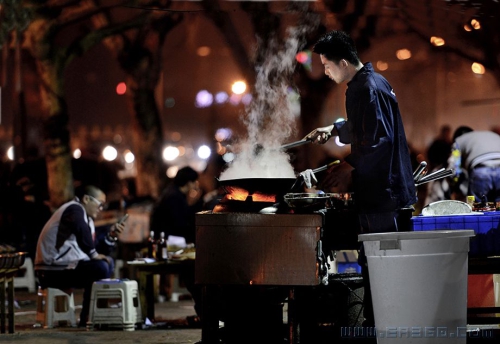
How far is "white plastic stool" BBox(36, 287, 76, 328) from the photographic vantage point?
36.1 ft

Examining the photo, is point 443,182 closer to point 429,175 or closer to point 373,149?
point 429,175

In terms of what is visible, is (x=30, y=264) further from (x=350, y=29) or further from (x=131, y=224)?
(x=350, y=29)

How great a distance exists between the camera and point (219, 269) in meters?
7.29

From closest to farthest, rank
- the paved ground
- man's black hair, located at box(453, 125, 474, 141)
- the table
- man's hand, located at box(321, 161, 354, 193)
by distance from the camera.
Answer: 1. the paved ground
2. the table
3. man's black hair, located at box(453, 125, 474, 141)
4. man's hand, located at box(321, 161, 354, 193)

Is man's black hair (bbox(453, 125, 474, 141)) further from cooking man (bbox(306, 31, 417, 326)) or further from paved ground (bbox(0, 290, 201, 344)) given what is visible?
cooking man (bbox(306, 31, 417, 326))

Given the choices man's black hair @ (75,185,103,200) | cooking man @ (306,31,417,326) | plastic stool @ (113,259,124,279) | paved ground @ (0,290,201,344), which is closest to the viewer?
cooking man @ (306,31,417,326)

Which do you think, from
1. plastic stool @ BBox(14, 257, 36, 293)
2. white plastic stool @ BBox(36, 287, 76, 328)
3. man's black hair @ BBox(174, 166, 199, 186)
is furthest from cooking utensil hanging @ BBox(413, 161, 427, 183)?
plastic stool @ BBox(14, 257, 36, 293)

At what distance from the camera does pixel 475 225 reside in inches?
298

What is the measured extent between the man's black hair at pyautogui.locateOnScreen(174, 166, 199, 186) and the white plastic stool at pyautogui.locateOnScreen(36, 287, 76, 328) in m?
2.93

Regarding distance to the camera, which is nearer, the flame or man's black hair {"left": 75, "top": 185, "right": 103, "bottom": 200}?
the flame

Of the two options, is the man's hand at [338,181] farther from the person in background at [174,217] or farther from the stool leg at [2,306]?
the stool leg at [2,306]

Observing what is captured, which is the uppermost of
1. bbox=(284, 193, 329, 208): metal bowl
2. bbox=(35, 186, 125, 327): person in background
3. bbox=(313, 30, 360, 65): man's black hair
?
bbox=(313, 30, 360, 65): man's black hair

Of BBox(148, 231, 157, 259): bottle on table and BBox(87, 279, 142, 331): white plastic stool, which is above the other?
BBox(148, 231, 157, 259): bottle on table

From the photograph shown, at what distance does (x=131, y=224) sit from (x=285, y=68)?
4085mm
